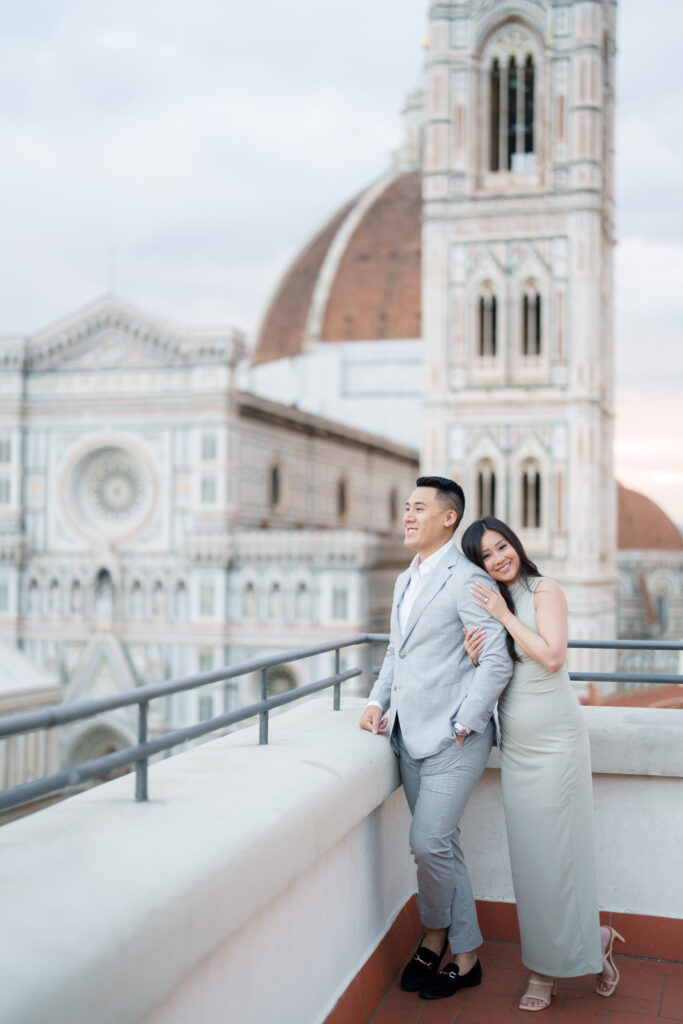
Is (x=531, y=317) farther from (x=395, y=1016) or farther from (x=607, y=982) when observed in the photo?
(x=395, y=1016)

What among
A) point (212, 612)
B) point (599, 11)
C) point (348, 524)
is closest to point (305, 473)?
point (348, 524)

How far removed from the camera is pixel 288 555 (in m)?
27.8

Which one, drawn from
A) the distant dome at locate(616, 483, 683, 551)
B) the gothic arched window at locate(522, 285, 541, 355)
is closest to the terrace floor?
the gothic arched window at locate(522, 285, 541, 355)

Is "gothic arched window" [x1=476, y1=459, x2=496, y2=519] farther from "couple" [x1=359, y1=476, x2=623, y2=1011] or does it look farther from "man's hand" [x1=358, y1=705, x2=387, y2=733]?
"couple" [x1=359, y1=476, x2=623, y2=1011]

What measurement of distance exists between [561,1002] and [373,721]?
1109mm

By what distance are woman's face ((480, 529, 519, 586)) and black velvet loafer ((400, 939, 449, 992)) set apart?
128 cm

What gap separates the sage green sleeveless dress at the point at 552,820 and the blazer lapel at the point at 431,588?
0.32 meters

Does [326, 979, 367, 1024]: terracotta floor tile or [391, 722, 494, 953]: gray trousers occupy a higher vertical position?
[391, 722, 494, 953]: gray trousers

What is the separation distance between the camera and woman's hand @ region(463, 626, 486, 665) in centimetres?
349

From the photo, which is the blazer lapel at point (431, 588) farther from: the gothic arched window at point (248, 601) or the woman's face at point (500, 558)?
the gothic arched window at point (248, 601)

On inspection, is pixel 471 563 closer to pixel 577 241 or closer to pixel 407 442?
pixel 577 241

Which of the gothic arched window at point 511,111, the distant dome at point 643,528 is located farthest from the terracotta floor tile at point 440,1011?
the distant dome at point 643,528

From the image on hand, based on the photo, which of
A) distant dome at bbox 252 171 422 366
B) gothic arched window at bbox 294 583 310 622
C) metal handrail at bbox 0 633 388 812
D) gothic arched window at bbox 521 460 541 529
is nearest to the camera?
metal handrail at bbox 0 633 388 812

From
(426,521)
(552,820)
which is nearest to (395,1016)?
(552,820)
